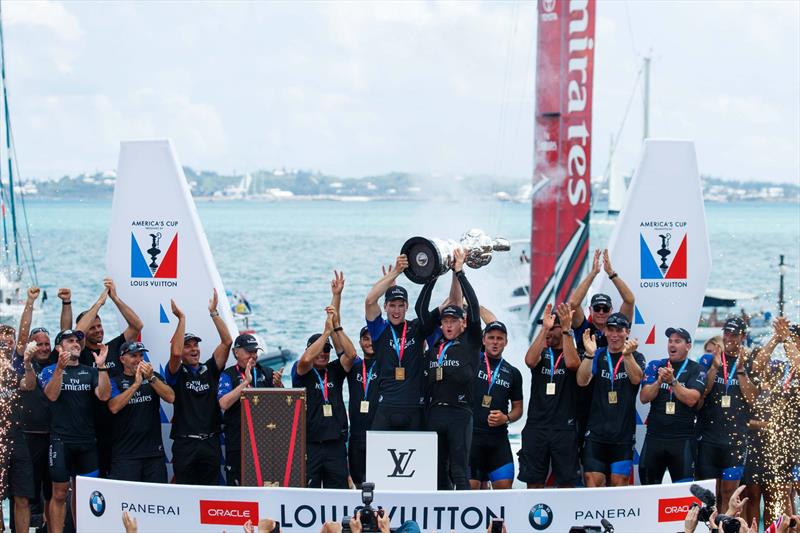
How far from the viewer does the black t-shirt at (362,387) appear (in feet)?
27.8

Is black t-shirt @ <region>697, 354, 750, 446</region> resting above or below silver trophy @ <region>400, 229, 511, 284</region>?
below

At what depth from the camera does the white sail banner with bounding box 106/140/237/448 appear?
9141 millimetres

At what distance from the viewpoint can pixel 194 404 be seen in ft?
27.5

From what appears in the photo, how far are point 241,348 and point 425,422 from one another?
1495 millimetres

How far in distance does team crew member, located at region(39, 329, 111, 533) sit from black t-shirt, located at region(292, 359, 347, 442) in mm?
1469

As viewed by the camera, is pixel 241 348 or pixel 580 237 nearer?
pixel 241 348

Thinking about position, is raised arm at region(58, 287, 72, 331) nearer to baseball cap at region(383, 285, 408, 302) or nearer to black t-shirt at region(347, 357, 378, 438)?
black t-shirt at region(347, 357, 378, 438)

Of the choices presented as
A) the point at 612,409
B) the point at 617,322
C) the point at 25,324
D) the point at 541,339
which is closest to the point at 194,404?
the point at 25,324

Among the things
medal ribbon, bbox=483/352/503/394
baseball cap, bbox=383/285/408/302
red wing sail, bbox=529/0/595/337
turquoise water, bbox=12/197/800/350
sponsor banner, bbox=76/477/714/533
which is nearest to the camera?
sponsor banner, bbox=76/477/714/533

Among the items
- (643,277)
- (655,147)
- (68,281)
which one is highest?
(655,147)

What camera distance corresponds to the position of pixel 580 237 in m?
15.6

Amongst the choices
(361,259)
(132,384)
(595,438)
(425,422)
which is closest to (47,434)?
(132,384)

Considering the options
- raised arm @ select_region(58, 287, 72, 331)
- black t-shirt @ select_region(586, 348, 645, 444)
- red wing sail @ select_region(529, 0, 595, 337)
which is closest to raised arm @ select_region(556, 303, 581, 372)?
black t-shirt @ select_region(586, 348, 645, 444)

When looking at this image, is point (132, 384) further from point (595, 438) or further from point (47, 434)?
point (595, 438)
